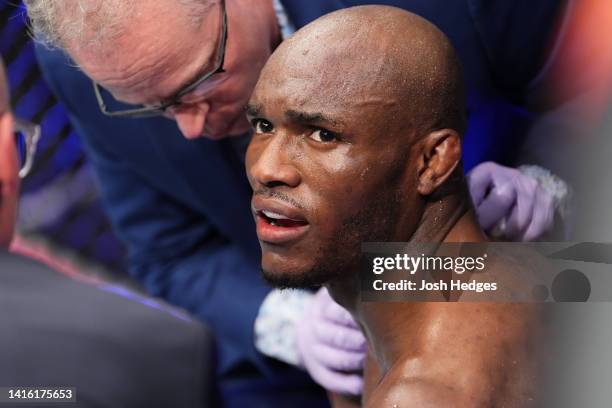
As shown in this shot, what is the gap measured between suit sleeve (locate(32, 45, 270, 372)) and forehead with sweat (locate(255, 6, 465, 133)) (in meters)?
0.68

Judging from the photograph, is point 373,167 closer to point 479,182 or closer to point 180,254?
Result: point 479,182

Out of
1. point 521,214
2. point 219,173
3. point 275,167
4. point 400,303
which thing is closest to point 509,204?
point 521,214

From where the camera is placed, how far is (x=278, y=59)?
90 cm

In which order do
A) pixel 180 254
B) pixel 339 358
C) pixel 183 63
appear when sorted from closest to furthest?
pixel 183 63, pixel 339 358, pixel 180 254

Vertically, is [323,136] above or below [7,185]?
above

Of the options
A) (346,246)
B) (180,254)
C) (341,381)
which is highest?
(346,246)

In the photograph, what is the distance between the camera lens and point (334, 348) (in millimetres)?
1215

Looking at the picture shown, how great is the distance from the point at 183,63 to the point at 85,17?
0.13m

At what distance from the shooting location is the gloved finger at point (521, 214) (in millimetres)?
1113

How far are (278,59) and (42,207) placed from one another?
1.13m

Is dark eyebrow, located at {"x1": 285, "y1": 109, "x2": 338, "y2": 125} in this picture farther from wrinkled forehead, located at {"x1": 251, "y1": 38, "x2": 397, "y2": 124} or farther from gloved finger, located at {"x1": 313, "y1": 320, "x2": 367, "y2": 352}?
gloved finger, located at {"x1": 313, "y1": 320, "x2": 367, "y2": 352}

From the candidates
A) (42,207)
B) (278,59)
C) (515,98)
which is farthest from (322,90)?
(42,207)

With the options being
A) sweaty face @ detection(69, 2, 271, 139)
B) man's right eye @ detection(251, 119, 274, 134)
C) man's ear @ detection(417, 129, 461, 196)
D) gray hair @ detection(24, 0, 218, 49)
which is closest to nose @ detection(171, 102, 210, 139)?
sweaty face @ detection(69, 2, 271, 139)

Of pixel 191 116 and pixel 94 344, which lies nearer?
pixel 94 344
